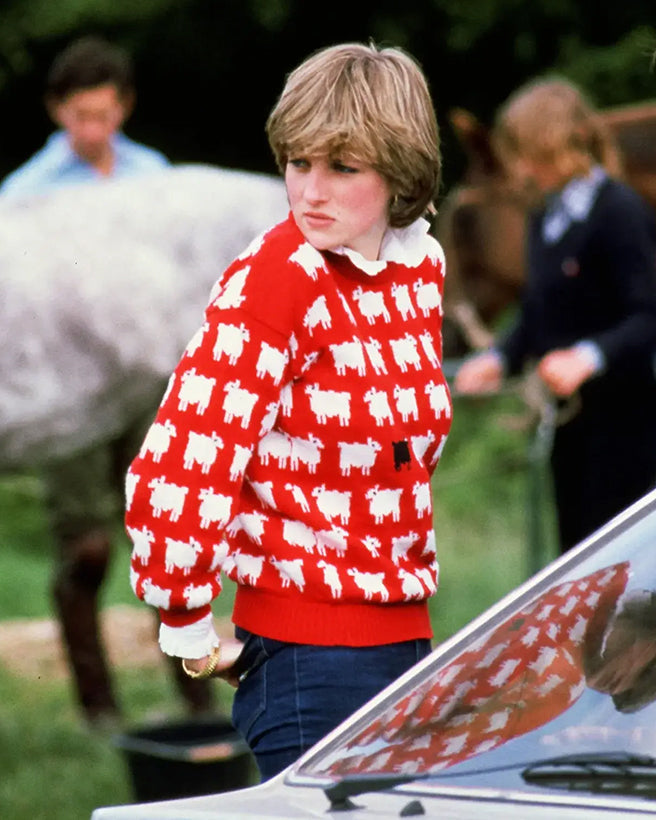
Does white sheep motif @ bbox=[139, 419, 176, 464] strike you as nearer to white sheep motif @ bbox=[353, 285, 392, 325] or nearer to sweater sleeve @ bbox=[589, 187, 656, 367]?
white sheep motif @ bbox=[353, 285, 392, 325]

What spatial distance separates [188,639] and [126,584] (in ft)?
22.2

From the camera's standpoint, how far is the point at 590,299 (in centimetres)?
473

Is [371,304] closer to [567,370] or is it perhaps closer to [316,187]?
[316,187]

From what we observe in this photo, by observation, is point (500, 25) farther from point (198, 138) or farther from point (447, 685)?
point (447, 685)

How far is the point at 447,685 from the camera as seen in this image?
2.10m

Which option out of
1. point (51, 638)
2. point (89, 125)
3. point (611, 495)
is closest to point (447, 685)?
point (611, 495)

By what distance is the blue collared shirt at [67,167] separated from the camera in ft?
19.1

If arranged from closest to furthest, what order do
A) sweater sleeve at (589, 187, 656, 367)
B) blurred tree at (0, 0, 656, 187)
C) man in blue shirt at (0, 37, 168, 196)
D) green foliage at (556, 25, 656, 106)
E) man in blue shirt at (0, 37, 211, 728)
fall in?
sweater sleeve at (589, 187, 656, 367) < man in blue shirt at (0, 37, 211, 728) < man in blue shirt at (0, 37, 168, 196) < green foliage at (556, 25, 656, 106) < blurred tree at (0, 0, 656, 187)

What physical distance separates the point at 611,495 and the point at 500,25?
965cm

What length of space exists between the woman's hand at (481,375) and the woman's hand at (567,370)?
46 cm

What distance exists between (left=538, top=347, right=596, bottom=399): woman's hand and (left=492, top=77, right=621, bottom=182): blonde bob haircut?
1.86 feet

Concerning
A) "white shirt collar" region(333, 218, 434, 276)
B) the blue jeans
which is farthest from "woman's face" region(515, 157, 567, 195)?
the blue jeans

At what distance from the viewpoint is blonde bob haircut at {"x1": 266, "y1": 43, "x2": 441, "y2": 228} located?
92.3 inches

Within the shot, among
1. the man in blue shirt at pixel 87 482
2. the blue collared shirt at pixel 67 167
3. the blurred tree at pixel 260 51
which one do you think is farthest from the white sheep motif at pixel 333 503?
the blurred tree at pixel 260 51
